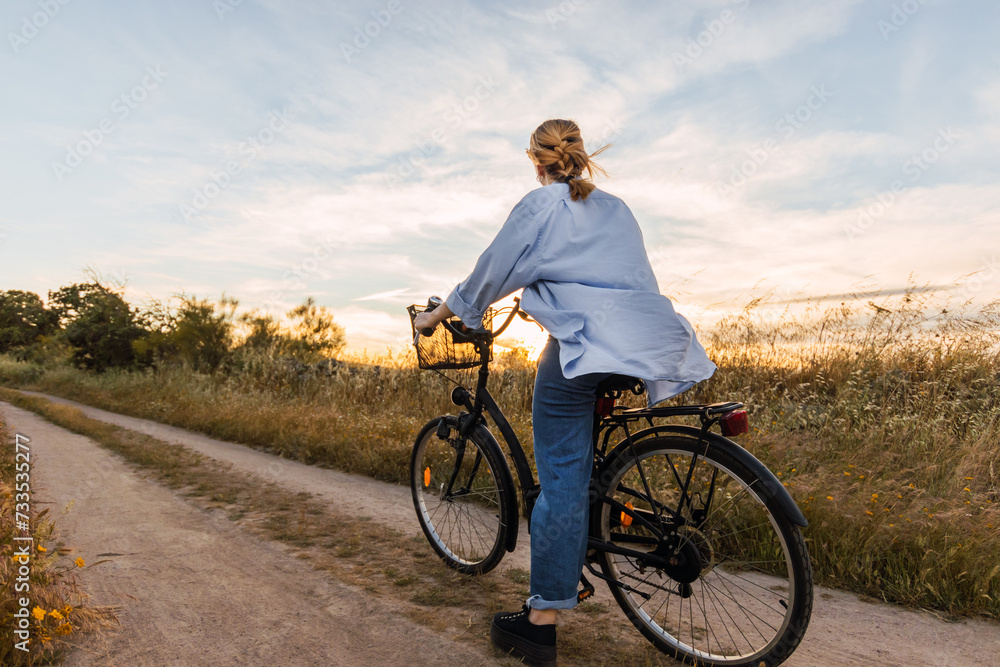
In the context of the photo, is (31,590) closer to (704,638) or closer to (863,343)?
(704,638)

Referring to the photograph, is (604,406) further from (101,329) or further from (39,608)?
(101,329)

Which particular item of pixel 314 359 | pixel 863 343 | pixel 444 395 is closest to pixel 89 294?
pixel 314 359

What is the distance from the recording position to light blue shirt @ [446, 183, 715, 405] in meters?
2.15

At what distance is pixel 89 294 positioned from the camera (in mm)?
21812

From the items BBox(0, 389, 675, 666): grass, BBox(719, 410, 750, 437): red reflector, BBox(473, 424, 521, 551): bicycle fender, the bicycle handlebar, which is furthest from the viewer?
BBox(473, 424, 521, 551): bicycle fender

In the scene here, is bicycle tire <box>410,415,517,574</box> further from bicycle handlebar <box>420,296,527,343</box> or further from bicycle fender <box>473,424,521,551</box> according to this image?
bicycle handlebar <box>420,296,527,343</box>

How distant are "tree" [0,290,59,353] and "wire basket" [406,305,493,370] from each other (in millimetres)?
51876

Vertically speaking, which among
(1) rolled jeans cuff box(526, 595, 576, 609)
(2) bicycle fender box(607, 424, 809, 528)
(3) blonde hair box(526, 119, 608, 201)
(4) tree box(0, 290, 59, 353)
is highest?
(4) tree box(0, 290, 59, 353)

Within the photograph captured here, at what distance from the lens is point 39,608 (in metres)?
2.25

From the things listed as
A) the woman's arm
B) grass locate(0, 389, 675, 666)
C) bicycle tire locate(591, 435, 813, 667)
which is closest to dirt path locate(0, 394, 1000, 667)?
grass locate(0, 389, 675, 666)

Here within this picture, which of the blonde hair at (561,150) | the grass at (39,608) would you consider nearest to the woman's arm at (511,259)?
the blonde hair at (561,150)

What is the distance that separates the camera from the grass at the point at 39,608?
2.21 meters

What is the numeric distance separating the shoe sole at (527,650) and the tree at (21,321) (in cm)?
5268

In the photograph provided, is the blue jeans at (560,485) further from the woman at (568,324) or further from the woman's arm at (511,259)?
the woman's arm at (511,259)
